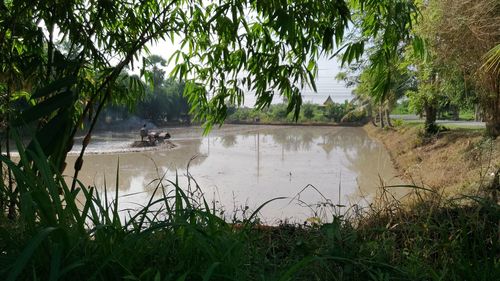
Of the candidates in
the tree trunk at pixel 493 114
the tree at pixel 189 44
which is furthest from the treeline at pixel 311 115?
the tree at pixel 189 44

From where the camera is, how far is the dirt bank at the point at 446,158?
19.1 ft

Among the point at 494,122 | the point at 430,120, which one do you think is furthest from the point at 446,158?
the point at 430,120

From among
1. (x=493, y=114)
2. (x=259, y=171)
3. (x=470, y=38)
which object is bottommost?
(x=259, y=171)

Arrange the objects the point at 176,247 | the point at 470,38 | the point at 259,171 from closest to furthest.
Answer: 1. the point at 176,247
2. the point at 470,38
3. the point at 259,171

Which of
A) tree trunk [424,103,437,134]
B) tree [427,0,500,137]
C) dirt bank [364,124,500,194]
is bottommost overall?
dirt bank [364,124,500,194]

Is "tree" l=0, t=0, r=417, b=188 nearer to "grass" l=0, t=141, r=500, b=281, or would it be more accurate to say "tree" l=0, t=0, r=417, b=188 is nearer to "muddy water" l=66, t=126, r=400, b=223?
"grass" l=0, t=141, r=500, b=281

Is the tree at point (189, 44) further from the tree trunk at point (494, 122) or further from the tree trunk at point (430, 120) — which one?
the tree trunk at point (430, 120)

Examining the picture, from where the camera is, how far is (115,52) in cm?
180

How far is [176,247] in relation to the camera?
0.92 metres

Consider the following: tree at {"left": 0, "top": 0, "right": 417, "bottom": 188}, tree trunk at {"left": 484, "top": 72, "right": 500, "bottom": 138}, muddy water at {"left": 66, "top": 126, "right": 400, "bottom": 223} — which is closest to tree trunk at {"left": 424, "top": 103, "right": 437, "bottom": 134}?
muddy water at {"left": 66, "top": 126, "right": 400, "bottom": 223}

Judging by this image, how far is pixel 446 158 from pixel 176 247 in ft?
30.2

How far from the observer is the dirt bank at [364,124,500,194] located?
5.83m

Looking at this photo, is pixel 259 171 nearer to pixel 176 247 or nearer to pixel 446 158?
pixel 446 158

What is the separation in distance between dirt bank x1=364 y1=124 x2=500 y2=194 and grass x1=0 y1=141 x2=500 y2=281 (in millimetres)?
3326
